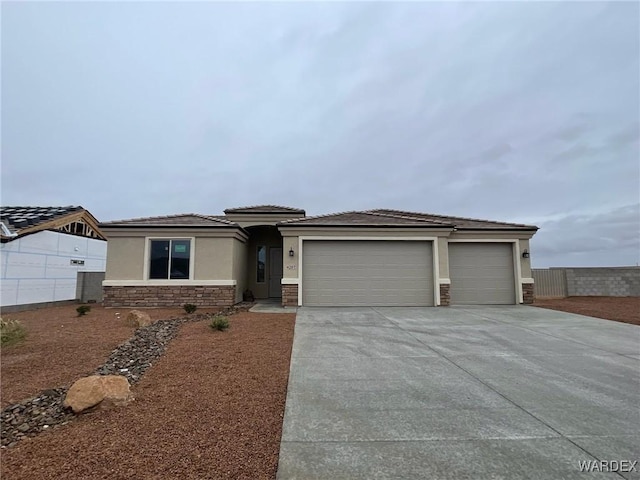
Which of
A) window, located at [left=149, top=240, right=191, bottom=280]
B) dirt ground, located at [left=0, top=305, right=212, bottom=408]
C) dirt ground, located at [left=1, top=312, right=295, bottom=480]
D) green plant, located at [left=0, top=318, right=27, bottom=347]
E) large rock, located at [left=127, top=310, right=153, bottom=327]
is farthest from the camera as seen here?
window, located at [left=149, top=240, right=191, bottom=280]

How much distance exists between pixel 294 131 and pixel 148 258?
10.6 m

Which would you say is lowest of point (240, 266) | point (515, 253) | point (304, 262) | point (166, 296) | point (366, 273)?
point (166, 296)

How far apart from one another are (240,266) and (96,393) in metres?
10.7

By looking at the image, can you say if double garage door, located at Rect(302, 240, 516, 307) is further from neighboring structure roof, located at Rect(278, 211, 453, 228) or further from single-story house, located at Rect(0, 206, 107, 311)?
single-story house, located at Rect(0, 206, 107, 311)

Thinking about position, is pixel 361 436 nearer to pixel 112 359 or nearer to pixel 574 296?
pixel 112 359

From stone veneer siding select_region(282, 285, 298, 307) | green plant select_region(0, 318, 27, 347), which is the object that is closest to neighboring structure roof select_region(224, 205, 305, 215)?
stone veneer siding select_region(282, 285, 298, 307)

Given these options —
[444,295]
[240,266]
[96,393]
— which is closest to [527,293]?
[444,295]

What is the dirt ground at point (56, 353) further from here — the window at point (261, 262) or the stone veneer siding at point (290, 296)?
the window at point (261, 262)

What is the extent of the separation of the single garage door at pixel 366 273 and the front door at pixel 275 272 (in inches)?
164

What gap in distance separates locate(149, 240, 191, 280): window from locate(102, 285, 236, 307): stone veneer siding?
1.38ft

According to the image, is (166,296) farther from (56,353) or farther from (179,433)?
(179,433)

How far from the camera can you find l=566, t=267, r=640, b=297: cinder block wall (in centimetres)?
1678

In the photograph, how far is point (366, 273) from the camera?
1234 centimetres

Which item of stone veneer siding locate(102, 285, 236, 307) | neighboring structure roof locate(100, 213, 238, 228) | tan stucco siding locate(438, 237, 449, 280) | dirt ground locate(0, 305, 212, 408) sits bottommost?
dirt ground locate(0, 305, 212, 408)
